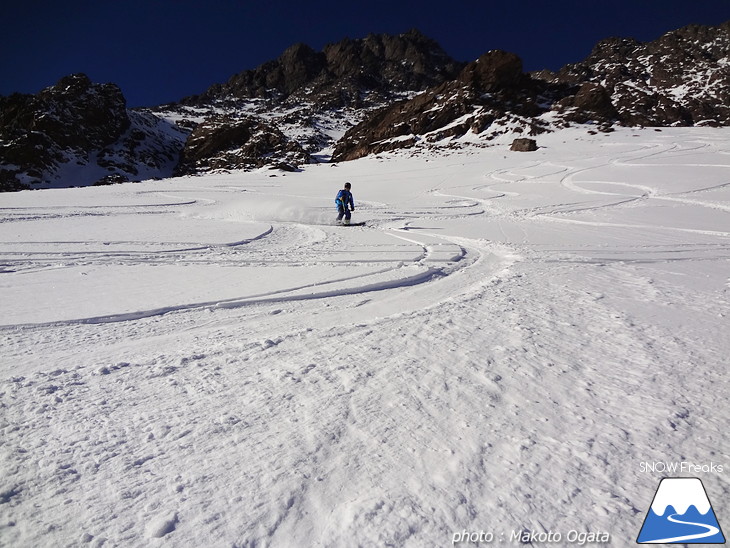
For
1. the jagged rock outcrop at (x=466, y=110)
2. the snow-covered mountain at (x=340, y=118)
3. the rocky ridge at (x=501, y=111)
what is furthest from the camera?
the snow-covered mountain at (x=340, y=118)

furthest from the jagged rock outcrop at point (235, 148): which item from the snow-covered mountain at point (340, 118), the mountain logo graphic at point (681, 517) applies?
the mountain logo graphic at point (681, 517)

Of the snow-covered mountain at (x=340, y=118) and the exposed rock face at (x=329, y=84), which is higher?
the exposed rock face at (x=329, y=84)

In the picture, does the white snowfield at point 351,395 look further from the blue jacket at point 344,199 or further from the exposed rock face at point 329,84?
the exposed rock face at point 329,84

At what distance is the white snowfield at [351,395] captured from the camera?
1653 mm

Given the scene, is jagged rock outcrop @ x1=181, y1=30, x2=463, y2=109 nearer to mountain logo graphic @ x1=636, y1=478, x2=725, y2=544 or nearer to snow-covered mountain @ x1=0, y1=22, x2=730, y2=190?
snow-covered mountain @ x1=0, y1=22, x2=730, y2=190

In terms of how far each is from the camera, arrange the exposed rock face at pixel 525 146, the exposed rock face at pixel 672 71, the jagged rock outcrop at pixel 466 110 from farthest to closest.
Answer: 1. the exposed rock face at pixel 672 71
2. the jagged rock outcrop at pixel 466 110
3. the exposed rock face at pixel 525 146

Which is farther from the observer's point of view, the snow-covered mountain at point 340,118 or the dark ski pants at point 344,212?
the snow-covered mountain at point 340,118

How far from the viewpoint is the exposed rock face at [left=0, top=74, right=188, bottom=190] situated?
59500 millimetres

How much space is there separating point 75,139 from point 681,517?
9101 centimetres

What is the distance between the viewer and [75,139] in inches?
2741

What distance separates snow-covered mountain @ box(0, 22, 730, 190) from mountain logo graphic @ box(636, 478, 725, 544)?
4262 cm

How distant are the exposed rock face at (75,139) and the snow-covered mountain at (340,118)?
0.21 metres

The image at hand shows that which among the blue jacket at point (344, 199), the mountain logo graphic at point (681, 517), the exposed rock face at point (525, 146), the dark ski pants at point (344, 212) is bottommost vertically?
the mountain logo graphic at point (681, 517)

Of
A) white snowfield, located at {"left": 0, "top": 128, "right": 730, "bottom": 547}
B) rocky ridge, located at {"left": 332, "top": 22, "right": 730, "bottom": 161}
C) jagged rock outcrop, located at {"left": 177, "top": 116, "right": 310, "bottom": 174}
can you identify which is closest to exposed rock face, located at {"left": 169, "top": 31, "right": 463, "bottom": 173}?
jagged rock outcrop, located at {"left": 177, "top": 116, "right": 310, "bottom": 174}
